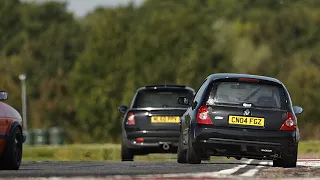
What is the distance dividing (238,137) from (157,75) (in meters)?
63.7

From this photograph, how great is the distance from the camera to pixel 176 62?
275 ft

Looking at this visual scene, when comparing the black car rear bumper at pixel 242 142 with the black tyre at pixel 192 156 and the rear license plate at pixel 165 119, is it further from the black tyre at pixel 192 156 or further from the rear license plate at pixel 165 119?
the rear license plate at pixel 165 119

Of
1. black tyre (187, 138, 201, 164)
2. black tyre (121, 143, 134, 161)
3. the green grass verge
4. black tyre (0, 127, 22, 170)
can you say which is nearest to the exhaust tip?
black tyre (121, 143, 134, 161)

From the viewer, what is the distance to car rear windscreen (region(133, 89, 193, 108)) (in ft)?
79.0

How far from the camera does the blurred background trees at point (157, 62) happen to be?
80.2 metres

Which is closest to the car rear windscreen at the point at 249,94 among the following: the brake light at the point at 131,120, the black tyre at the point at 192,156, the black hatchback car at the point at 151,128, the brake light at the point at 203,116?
the brake light at the point at 203,116

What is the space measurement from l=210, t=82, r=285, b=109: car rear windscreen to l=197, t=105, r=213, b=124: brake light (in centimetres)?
21

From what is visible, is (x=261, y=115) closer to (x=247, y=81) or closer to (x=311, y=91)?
(x=247, y=81)

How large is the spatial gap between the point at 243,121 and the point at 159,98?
22.9ft

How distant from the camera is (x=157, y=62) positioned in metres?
83.2

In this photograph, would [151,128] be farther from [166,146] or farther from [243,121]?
[243,121]

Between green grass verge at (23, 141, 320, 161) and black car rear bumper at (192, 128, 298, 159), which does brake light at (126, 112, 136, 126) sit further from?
black car rear bumper at (192, 128, 298, 159)

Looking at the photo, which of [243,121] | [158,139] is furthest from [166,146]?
[243,121]

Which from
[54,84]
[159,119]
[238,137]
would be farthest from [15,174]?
Answer: [54,84]
